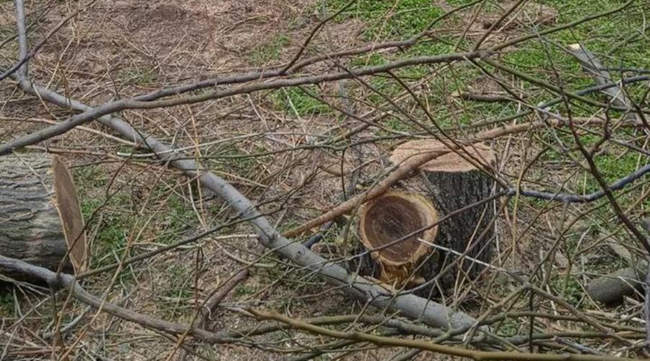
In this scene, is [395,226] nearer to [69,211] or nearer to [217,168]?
[217,168]

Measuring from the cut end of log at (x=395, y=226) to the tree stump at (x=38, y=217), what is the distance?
4.18 feet

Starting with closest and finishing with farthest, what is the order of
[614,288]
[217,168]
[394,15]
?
[614,288] < [217,168] < [394,15]

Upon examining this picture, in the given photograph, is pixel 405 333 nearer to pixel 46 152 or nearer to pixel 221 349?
pixel 221 349

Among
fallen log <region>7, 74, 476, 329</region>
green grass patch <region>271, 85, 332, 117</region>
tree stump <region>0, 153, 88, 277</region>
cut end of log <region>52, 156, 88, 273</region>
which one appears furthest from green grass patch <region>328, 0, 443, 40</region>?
tree stump <region>0, 153, 88, 277</region>

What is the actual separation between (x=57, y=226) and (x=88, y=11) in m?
3.05

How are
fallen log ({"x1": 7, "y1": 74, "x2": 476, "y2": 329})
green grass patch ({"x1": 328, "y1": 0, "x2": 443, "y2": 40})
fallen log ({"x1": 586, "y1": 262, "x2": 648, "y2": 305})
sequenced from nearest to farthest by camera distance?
1. fallen log ({"x1": 7, "y1": 74, "x2": 476, "y2": 329})
2. fallen log ({"x1": 586, "y1": 262, "x2": 648, "y2": 305})
3. green grass patch ({"x1": 328, "y1": 0, "x2": 443, "y2": 40})

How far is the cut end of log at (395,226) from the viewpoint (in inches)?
150

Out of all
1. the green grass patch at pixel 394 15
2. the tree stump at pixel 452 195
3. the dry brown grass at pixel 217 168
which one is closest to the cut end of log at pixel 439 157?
the tree stump at pixel 452 195

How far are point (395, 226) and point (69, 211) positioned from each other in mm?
1538

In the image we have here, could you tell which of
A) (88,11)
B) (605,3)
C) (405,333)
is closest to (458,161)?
(405,333)

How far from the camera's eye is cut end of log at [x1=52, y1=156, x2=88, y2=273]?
399cm

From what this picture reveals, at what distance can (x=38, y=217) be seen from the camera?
4.04 m

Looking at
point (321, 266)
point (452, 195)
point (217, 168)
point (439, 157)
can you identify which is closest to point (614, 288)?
point (452, 195)

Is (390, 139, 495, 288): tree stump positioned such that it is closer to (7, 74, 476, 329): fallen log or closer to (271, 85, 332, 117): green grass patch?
(7, 74, 476, 329): fallen log
